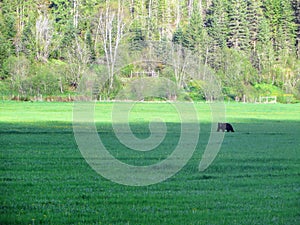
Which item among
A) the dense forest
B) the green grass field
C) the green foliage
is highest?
the dense forest

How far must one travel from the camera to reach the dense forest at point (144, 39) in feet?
301

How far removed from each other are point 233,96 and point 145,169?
261ft

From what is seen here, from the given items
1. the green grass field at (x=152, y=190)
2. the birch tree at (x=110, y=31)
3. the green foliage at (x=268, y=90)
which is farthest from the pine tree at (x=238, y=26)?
the green grass field at (x=152, y=190)

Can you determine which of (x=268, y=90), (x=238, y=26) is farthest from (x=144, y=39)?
(x=268, y=90)

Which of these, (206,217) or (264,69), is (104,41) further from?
(206,217)

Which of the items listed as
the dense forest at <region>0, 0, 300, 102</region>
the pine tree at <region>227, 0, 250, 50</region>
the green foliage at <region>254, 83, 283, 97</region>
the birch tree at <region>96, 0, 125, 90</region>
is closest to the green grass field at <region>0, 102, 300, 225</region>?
the dense forest at <region>0, 0, 300, 102</region>

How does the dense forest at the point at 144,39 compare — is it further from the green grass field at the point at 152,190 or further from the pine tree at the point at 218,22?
the green grass field at the point at 152,190

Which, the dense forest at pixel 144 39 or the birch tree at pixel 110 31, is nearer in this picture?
the dense forest at pixel 144 39

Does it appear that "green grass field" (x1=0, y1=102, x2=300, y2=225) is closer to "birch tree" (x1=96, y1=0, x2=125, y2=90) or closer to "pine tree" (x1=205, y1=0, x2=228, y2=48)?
"birch tree" (x1=96, y1=0, x2=125, y2=90)

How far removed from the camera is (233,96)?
97.7 m

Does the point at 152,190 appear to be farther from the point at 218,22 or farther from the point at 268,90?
the point at 218,22

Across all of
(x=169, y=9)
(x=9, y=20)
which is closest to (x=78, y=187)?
(x=9, y=20)

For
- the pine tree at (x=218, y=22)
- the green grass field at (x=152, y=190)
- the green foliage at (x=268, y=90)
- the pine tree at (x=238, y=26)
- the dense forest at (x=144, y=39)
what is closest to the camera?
the green grass field at (x=152, y=190)

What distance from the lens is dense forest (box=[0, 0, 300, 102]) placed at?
91.8m
